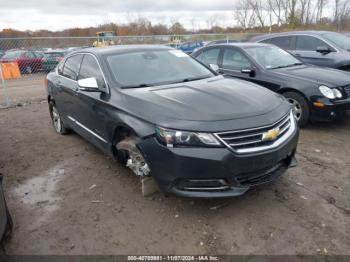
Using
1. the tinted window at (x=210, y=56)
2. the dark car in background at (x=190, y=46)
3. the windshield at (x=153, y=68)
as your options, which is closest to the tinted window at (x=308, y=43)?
the tinted window at (x=210, y=56)

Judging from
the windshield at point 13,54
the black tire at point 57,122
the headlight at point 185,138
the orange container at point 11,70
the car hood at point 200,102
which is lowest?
the orange container at point 11,70

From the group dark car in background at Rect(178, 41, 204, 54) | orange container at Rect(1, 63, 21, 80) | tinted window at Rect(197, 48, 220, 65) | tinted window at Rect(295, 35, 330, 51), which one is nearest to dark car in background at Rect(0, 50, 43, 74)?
orange container at Rect(1, 63, 21, 80)

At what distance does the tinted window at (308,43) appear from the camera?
340 inches

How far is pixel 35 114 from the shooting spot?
27.1ft

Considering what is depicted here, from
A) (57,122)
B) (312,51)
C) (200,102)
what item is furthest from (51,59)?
(200,102)

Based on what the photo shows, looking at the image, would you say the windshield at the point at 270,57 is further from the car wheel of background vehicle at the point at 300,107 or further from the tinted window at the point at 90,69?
the tinted window at the point at 90,69

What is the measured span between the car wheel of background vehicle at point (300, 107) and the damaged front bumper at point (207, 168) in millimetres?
2664

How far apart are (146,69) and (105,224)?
2017 millimetres

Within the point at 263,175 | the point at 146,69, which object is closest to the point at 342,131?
the point at 263,175

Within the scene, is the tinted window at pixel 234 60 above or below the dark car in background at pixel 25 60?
above

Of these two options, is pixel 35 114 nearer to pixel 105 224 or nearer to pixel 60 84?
pixel 60 84

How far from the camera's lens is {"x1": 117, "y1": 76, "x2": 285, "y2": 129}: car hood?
3.06m

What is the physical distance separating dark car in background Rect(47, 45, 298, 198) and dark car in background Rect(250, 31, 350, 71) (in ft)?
16.7

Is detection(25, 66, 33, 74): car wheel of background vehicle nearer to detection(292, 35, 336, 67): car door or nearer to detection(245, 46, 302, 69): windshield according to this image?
detection(292, 35, 336, 67): car door
